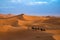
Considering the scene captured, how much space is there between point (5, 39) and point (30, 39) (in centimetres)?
122

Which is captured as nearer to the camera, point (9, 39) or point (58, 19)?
point (9, 39)

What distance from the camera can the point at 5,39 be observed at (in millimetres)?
7988

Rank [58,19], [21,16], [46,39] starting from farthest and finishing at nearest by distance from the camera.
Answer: [21,16], [58,19], [46,39]

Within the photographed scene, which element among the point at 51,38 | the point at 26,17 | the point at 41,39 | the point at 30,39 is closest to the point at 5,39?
the point at 30,39

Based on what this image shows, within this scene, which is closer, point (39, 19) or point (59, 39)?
point (59, 39)

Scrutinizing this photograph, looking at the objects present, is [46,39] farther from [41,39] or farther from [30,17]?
[30,17]

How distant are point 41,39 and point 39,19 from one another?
14.5 metres

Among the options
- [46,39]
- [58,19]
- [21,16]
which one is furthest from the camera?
[21,16]

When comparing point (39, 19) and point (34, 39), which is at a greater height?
point (39, 19)

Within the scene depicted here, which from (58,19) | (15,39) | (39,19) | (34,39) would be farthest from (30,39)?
(39,19)

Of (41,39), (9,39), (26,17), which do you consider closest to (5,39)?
(9,39)

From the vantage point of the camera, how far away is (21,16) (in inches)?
877

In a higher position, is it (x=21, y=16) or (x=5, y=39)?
(x=21, y=16)

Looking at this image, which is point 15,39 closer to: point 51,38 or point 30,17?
point 51,38
